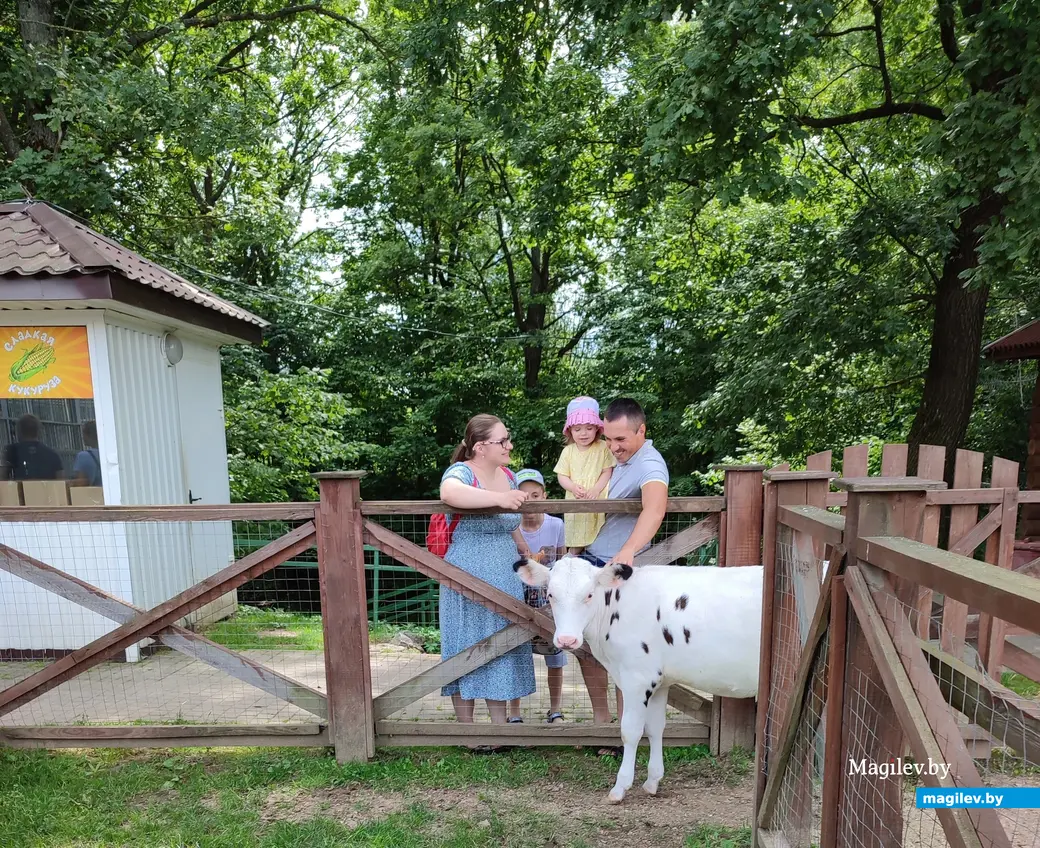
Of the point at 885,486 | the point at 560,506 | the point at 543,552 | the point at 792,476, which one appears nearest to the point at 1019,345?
the point at 543,552

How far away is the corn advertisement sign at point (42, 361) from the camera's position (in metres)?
5.63

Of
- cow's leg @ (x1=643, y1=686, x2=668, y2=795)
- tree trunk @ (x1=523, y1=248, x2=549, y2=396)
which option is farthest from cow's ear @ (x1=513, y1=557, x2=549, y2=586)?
tree trunk @ (x1=523, y1=248, x2=549, y2=396)

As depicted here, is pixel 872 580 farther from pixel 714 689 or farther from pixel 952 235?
pixel 952 235

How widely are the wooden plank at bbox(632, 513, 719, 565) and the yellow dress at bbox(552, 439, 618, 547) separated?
326mm

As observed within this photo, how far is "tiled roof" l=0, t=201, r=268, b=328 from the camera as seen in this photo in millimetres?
5285

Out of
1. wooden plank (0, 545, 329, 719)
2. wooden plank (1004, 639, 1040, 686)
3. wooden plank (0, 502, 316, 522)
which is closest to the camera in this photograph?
wooden plank (0, 502, 316, 522)

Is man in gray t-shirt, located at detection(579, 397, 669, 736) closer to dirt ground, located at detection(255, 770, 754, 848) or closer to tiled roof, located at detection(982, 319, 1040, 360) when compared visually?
dirt ground, located at detection(255, 770, 754, 848)

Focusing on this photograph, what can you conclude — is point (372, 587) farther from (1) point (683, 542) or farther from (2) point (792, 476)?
(2) point (792, 476)

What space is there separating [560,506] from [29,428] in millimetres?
5001

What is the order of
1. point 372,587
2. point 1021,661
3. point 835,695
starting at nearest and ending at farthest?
1. point 835,695
2. point 1021,661
3. point 372,587

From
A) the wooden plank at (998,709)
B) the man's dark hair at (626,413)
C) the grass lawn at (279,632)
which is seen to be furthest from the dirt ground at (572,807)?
the grass lawn at (279,632)

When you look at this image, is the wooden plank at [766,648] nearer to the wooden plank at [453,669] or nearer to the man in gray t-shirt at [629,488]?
the man in gray t-shirt at [629,488]

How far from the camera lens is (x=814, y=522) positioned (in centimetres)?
211

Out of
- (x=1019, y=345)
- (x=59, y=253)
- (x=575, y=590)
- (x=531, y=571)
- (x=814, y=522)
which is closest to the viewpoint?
(x=814, y=522)
